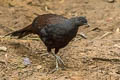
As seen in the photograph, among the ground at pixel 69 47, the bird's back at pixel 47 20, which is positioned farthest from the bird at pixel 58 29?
the ground at pixel 69 47

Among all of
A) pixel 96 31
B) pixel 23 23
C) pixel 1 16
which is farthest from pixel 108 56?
pixel 1 16

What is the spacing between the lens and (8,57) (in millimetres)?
5434

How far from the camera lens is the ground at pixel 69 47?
501 centimetres

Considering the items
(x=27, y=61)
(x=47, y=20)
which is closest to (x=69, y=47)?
(x=47, y=20)

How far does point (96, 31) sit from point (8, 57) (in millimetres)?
2735

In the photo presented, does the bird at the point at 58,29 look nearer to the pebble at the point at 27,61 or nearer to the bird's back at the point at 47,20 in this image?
the bird's back at the point at 47,20

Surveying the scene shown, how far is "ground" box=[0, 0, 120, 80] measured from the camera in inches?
197

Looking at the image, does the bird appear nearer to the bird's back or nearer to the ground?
the bird's back

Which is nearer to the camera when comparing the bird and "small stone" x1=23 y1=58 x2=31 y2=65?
the bird

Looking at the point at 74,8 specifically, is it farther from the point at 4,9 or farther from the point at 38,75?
the point at 38,75

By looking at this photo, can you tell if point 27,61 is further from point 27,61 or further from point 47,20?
point 47,20

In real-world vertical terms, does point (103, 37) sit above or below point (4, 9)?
below

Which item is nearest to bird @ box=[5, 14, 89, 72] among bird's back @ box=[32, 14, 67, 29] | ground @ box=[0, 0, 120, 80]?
bird's back @ box=[32, 14, 67, 29]

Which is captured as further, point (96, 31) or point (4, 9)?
point (4, 9)
